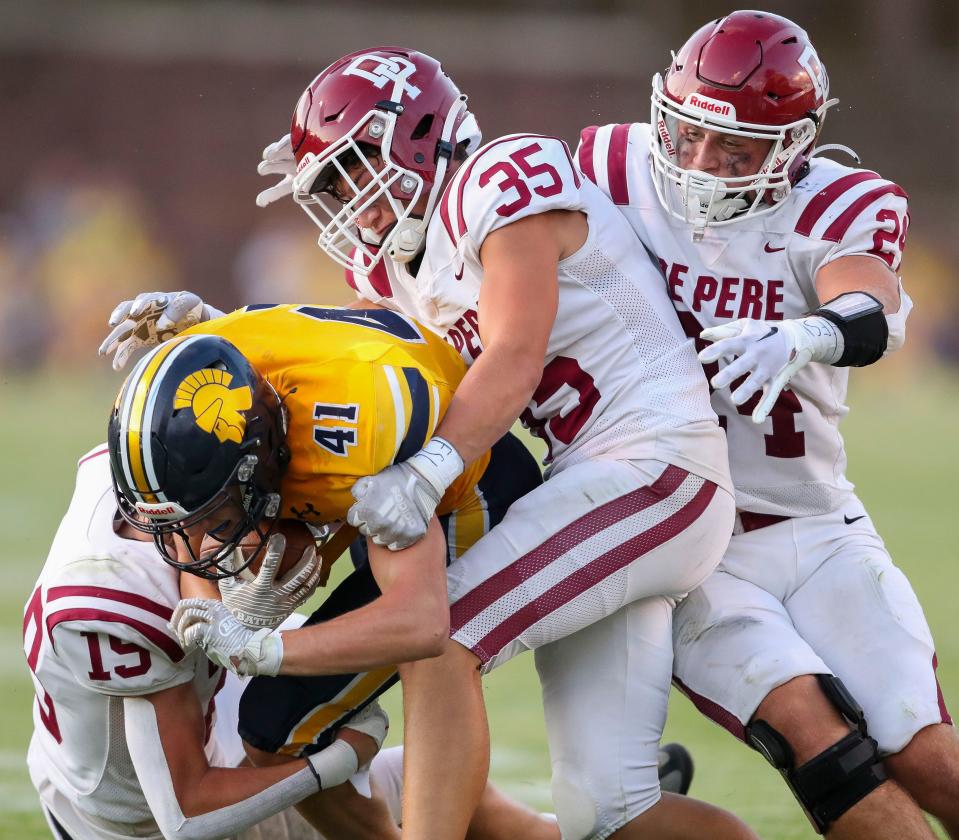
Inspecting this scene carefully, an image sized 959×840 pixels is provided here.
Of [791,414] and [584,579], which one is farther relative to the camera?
[791,414]

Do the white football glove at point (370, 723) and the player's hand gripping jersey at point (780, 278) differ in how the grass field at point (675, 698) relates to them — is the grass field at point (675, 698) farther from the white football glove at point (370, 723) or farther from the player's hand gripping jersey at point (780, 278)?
the player's hand gripping jersey at point (780, 278)

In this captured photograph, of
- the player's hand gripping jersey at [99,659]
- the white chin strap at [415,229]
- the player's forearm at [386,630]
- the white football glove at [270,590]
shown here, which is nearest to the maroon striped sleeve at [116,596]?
the player's hand gripping jersey at [99,659]

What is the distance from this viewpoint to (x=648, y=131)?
11.0ft

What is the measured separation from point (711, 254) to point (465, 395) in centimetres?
77

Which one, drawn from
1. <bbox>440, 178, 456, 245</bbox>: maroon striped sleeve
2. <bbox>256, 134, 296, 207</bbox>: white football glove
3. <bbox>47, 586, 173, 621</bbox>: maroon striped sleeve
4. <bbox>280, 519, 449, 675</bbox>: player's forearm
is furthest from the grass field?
<bbox>256, 134, 296, 207</bbox>: white football glove

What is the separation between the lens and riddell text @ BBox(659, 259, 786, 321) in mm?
3143

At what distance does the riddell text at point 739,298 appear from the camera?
10.3 feet

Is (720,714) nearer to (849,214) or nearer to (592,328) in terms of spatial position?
(592,328)

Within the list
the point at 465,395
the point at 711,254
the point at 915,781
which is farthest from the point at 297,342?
the point at 915,781

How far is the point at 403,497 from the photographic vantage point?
2516mm

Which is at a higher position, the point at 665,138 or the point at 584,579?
the point at 665,138

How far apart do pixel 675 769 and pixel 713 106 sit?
153 centimetres

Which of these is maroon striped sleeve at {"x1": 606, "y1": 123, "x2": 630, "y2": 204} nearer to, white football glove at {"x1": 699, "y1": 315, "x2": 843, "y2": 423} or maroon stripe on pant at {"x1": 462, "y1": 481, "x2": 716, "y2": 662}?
white football glove at {"x1": 699, "y1": 315, "x2": 843, "y2": 423}

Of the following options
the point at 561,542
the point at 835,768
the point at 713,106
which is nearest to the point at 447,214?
the point at 713,106
